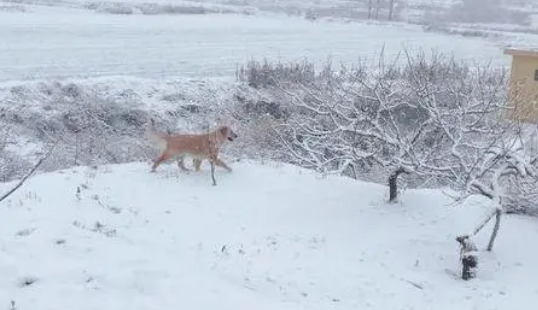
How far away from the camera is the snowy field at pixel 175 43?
29109 millimetres

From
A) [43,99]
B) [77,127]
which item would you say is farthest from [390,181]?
[43,99]

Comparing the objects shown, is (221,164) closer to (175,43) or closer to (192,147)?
(192,147)

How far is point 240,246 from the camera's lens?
7.75 meters

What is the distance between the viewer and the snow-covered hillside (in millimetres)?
6293

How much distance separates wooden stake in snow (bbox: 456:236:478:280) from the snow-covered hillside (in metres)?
0.13

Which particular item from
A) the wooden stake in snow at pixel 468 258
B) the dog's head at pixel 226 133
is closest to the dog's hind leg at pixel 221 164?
the dog's head at pixel 226 133

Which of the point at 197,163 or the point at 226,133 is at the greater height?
the point at 226,133

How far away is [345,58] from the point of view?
36.6 metres

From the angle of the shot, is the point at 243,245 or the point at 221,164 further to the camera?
the point at 221,164

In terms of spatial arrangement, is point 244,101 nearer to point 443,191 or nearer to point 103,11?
point 443,191

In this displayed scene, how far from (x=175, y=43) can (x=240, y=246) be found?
1277 inches

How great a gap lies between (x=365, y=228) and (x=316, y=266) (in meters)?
1.58

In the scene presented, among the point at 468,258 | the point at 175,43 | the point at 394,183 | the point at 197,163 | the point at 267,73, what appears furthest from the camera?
the point at 175,43

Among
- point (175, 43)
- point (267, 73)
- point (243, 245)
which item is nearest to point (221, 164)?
point (243, 245)
